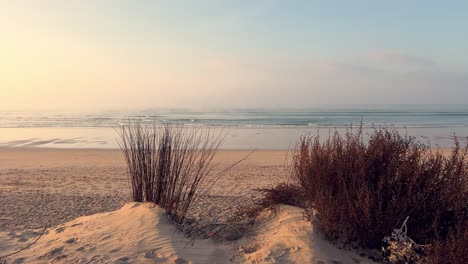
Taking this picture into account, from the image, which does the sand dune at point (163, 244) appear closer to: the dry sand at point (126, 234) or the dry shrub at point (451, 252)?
the dry sand at point (126, 234)

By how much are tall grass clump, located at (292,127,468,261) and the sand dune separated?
1.08 ft

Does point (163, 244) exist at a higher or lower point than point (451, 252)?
lower

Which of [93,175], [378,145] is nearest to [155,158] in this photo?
[378,145]

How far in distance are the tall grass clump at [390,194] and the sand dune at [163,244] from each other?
33cm

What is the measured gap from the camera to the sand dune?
4.68m

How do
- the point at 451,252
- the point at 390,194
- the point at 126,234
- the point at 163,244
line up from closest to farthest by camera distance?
the point at 451,252 → the point at 390,194 → the point at 163,244 → the point at 126,234

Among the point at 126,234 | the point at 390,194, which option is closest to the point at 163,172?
the point at 126,234

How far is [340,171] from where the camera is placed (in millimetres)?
5055

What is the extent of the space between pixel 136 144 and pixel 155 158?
1.53ft

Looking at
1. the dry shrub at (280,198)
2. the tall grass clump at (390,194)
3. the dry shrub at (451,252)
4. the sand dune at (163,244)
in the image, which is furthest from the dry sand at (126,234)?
the dry shrub at (451,252)

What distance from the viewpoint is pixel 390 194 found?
4.62 m

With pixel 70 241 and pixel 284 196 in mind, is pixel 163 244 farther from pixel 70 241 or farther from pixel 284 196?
pixel 284 196

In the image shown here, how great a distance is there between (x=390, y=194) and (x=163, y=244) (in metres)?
2.67

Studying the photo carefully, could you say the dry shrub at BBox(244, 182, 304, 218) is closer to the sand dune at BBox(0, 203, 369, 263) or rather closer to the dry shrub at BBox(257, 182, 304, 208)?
the dry shrub at BBox(257, 182, 304, 208)
